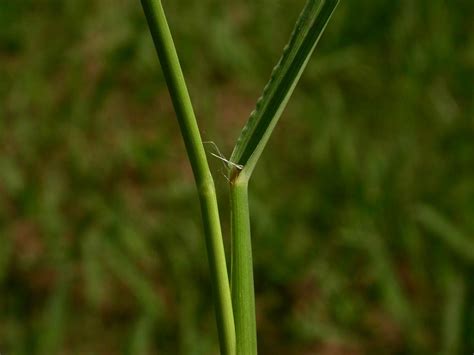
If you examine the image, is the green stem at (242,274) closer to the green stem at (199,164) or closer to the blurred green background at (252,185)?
the green stem at (199,164)

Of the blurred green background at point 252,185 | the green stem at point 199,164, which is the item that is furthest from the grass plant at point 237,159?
the blurred green background at point 252,185

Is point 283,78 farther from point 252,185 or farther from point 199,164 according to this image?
point 252,185

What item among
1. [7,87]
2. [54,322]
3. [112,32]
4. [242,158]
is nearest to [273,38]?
[112,32]

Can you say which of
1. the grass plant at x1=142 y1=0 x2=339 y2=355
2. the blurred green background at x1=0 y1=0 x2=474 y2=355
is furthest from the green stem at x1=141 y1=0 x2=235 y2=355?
the blurred green background at x1=0 y1=0 x2=474 y2=355

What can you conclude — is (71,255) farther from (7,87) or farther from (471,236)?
(471,236)

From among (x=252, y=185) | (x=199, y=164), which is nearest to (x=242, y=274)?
(x=199, y=164)

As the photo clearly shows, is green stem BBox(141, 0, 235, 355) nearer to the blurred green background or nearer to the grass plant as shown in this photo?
the grass plant
